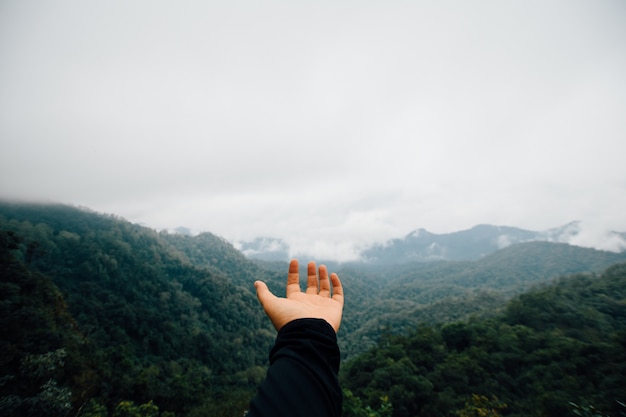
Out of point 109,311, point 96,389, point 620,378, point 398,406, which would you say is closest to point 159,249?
point 109,311

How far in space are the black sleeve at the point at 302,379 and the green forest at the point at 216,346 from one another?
22.7 feet

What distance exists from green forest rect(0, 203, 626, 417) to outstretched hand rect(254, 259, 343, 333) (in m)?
6.19

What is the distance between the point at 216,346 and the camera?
73.6 meters

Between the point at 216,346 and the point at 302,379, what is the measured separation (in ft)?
282

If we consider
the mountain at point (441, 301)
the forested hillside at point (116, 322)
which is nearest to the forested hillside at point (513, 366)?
the mountain at point (441, 301)

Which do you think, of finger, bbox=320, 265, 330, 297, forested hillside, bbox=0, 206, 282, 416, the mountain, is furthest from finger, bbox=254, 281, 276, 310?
the mountain

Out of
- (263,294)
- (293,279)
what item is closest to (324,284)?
(293,279)

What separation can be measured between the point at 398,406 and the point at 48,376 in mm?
34512

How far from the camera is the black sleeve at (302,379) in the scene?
140 centimetres

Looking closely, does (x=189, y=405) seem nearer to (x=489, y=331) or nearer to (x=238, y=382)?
(x=238, y=382)

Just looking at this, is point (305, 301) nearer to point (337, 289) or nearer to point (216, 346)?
point (337, 289)

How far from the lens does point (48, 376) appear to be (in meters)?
21.3

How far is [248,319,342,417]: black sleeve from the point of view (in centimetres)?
140

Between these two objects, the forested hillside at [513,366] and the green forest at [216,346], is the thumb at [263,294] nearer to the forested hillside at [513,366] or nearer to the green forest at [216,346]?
the green forest at [216,346]
